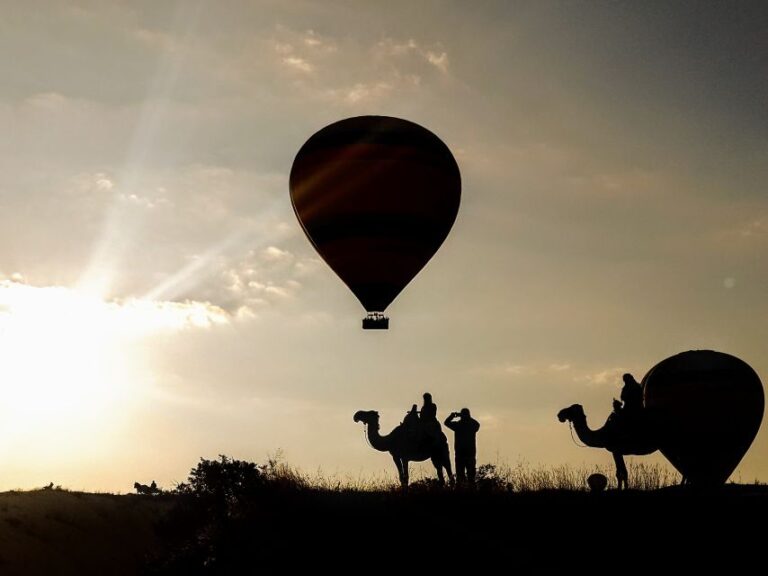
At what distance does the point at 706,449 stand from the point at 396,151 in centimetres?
1702

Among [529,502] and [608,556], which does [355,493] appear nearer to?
[529,502]

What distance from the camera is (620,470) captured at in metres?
27.5

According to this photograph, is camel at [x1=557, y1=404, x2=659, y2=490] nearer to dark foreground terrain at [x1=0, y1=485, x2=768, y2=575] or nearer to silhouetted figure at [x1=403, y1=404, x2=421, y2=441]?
dark foreground terrain at [x1=0, y1=485, x2=768, y2=575]

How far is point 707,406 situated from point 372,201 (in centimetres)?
1663

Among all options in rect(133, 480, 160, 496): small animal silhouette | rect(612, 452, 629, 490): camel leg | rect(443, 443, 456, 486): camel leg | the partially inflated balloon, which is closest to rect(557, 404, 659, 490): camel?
rect(612, 452, 629, 490): camel leg

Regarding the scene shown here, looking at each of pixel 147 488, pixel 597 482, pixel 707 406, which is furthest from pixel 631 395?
pixel 147 488

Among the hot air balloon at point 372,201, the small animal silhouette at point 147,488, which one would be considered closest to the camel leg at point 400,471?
the hot air balloon at point 372,201

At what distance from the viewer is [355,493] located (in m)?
27.0

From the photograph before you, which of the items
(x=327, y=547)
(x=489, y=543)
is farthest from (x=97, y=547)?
(x=489, y=543)

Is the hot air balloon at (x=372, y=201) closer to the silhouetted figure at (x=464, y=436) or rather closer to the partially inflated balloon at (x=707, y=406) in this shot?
the silhouetted figure at (x=464, y=436)

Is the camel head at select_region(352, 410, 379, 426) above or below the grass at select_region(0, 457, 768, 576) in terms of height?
above

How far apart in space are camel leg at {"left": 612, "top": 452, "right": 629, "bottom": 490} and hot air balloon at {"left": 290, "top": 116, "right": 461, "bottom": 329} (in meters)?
8.35

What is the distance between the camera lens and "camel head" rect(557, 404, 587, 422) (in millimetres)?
29078

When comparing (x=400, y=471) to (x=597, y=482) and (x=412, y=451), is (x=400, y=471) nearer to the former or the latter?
(x=412, y=451)
